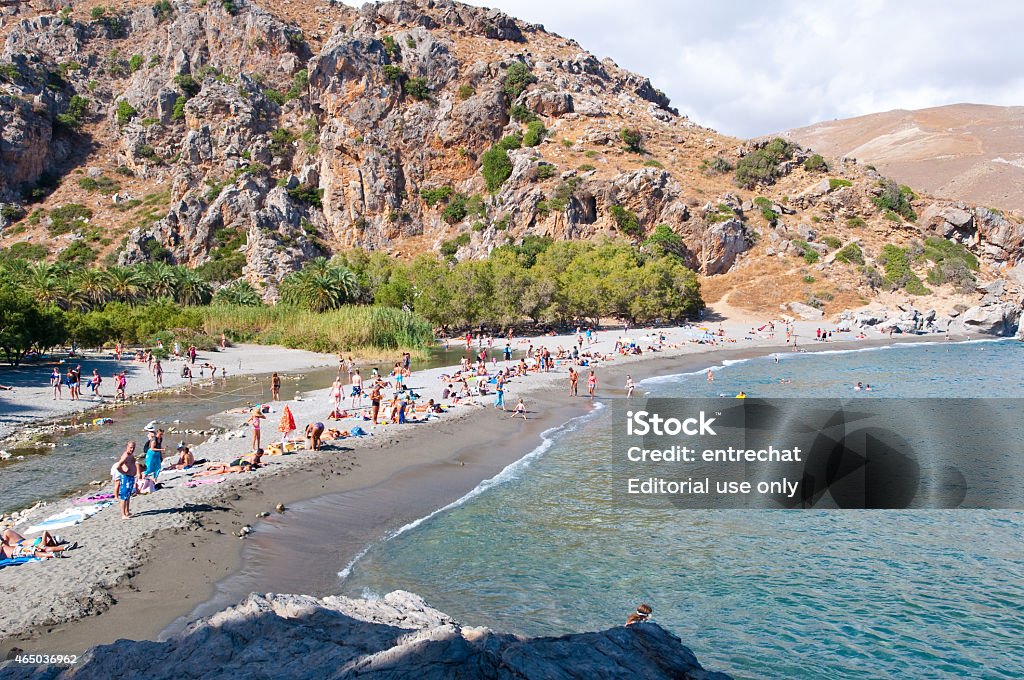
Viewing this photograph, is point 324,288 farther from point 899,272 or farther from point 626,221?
point 899,272

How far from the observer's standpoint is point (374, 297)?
194ft

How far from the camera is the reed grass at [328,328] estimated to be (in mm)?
46844

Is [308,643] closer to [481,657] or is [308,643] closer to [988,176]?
[481,657]

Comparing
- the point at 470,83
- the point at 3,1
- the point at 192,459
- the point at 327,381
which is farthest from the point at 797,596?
the point at 3,1

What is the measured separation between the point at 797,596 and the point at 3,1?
14752cm

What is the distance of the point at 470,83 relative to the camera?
323ft

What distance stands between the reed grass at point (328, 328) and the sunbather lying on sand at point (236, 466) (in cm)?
2830

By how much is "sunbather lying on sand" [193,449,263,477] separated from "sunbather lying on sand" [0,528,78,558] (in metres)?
4.66

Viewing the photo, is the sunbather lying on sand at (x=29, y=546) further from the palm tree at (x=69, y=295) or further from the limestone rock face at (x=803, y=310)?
the limestone rock face at (x=803, y=310)

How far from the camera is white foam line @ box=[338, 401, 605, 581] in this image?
41.3ft

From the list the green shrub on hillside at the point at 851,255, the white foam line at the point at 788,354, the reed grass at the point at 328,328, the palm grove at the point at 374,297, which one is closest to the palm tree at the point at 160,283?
the palm grove at the point at 374,297

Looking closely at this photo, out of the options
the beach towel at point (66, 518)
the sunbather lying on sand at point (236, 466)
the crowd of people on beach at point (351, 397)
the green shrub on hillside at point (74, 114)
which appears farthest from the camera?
the green shrub on hillside at point (74, 114)

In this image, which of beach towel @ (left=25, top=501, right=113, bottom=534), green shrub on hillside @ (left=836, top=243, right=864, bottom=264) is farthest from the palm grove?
beach towel @ (left=25, top=501, right=113, bottom=534)

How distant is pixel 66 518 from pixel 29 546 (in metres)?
1.66
